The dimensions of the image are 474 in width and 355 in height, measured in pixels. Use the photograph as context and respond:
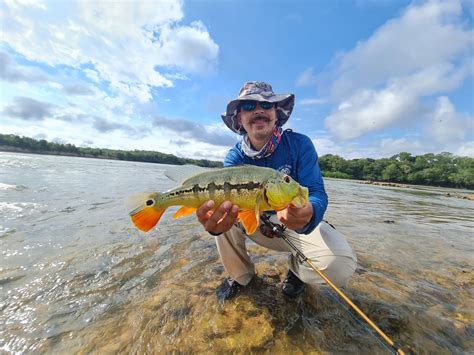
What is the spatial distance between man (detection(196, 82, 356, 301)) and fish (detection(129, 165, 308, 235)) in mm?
114

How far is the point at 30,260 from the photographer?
4.18 metres

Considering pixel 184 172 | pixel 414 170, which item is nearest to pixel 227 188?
pixel 184 172

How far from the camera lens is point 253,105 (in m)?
3.80

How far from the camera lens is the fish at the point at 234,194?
2436 mm

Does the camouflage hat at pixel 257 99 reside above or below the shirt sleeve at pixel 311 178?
above

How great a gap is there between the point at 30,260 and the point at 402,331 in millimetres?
5502

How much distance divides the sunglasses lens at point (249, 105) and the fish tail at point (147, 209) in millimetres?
2007

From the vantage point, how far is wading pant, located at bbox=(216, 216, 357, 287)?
3.01 meters

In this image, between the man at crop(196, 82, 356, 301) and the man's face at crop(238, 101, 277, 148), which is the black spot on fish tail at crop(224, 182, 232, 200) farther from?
the man's face at crop(238, 101, 277, 148)

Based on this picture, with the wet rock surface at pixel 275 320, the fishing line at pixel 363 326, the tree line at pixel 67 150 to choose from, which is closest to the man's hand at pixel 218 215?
the wet rock surface at pixel 275 320

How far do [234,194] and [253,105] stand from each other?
183cm

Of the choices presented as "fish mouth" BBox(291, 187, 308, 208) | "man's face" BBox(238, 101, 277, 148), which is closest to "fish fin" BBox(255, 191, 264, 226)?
"fish mouth" BBox(291, 187, 308, 208)

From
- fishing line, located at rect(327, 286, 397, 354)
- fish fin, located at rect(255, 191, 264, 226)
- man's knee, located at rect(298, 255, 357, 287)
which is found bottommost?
fishing line, located at rect(327, 286, 397, 354)

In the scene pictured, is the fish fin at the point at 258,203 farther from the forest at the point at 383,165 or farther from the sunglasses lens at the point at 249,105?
the forest at the point at 383,165
